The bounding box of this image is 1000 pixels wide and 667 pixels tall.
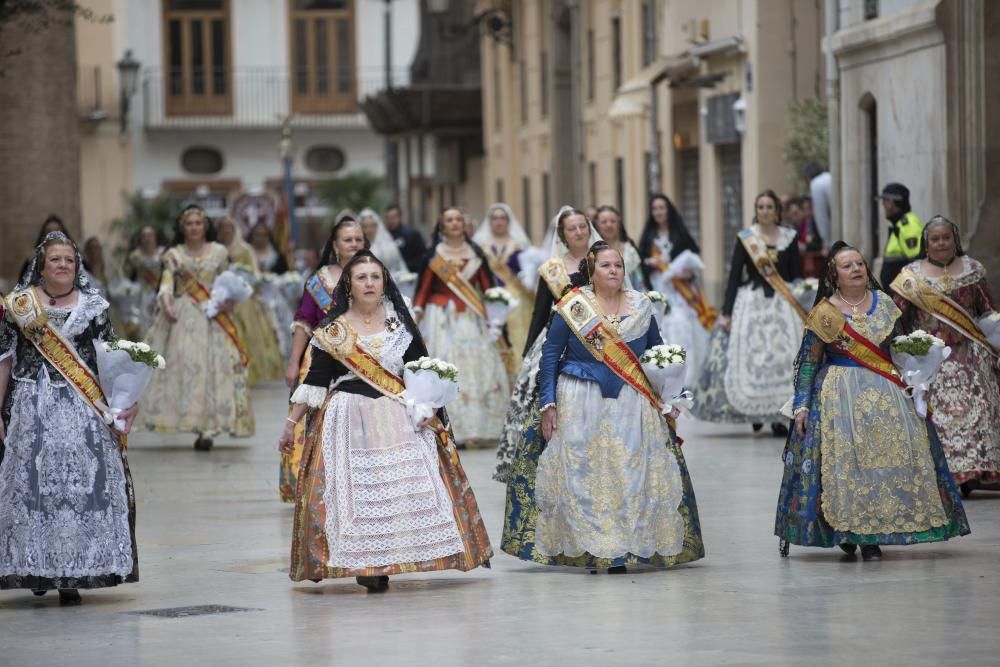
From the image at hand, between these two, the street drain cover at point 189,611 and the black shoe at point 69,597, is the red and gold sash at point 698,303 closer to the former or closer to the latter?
the black shoe at point 69,597

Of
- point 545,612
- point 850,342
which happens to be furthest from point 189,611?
point 850,342

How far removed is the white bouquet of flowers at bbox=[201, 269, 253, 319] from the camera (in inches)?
667

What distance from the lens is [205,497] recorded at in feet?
47.0

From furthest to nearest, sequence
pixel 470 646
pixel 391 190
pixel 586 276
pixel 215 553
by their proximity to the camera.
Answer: pixel 391 190
pixel 215 553
pixel 586 276
pixel 470 646

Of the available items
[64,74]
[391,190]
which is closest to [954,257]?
[64,74]

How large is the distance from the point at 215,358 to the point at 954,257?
6.58 meters

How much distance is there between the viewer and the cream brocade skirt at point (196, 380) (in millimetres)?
17438

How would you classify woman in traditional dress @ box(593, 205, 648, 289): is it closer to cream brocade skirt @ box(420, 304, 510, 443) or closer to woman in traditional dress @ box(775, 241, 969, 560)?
cream brocade skirt @ box(420, 304, 510, 443)

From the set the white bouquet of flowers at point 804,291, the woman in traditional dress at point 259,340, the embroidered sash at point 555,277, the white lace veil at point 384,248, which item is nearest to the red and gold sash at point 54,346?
the embroidered sash at point 555,277

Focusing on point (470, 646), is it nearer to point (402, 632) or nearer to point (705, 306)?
point (402, 632)

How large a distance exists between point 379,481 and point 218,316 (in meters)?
7.74

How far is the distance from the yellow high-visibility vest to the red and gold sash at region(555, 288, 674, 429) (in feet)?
19.1

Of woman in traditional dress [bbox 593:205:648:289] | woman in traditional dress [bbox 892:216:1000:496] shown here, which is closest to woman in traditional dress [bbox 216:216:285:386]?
woman in traditional dress [bbox 593:205:648:289]

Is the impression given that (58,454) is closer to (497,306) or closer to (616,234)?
(616,234)
